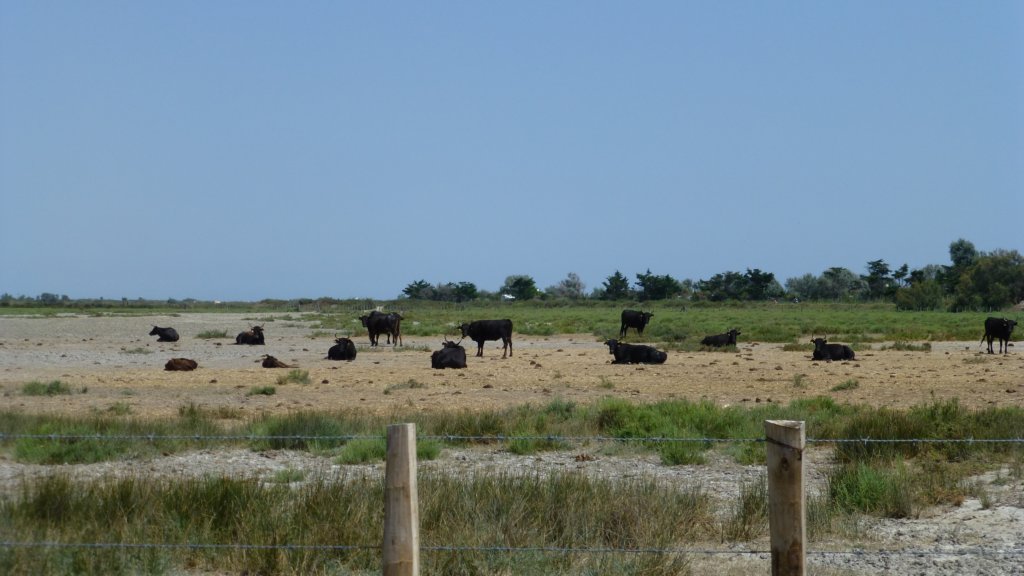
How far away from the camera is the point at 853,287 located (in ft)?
458

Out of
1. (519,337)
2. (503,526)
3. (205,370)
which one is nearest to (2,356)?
(205,370)

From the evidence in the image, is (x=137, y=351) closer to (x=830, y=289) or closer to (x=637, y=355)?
(x=637, y=355)

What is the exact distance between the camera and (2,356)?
34.8 meters

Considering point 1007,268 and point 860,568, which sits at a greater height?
point 1007,268

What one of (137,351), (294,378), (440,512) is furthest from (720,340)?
(440,512)

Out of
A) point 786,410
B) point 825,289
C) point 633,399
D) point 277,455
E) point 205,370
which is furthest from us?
point 825,289

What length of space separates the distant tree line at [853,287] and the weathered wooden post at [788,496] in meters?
87.4

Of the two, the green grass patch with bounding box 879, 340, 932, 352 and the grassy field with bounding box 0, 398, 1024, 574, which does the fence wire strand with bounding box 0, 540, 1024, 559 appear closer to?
the grassy field with bounding box 0, 398, 1024, 574

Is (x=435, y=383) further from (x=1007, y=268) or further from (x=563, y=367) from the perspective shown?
(x=1007, y=268)

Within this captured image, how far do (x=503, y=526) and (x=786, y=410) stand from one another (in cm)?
1090

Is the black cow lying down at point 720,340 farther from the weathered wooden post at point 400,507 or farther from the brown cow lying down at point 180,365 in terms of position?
the weathered wooden post at point 400,507

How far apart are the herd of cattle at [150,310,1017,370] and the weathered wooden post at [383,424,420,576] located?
23470 millimetres

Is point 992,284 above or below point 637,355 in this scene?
above

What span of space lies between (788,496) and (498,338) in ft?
103
